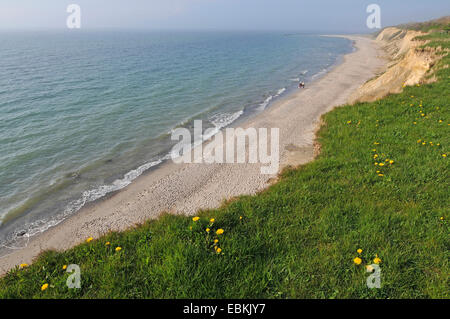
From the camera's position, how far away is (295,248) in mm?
5891

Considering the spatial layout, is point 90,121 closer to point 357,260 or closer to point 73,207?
point 73,207

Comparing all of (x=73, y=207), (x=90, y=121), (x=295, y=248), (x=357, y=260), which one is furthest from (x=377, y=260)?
(x=90, y=121)

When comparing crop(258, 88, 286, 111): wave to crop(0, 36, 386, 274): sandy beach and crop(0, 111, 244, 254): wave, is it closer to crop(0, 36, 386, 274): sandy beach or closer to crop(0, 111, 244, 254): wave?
crop(0, 36, 386, 274): sandy beach

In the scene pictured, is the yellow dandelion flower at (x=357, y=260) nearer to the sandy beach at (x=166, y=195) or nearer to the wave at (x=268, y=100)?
the sandy beach at (x=166, y=195)

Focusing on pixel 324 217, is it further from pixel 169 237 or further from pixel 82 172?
pixel 82 172

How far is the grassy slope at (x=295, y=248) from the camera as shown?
15.8ft

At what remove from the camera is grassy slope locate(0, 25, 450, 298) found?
4.81 m

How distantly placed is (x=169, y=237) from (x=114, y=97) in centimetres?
3018

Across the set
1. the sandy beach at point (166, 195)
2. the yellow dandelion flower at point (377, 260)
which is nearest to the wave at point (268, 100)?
the sandy beach at point (166, 195)

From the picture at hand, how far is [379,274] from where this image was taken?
4973mm

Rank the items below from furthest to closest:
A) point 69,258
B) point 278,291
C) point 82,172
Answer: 1. point 82,172
2. point 69,258
3. point 278,291

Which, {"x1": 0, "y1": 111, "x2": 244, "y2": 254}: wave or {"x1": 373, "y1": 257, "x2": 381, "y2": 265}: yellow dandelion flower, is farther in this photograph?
{"x1": 0, "y1": 111, "x2": 244, "y2": 254}: wave

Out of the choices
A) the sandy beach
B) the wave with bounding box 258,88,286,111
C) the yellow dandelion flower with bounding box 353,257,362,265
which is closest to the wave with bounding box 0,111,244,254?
the sandy beach
